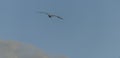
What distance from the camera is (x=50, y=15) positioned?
132375 millimetres

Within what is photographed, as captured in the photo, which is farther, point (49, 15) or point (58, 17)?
point (49, 15)

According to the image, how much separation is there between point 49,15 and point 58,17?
16.2 meters

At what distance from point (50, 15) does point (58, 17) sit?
16204mm

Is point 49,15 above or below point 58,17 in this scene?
above

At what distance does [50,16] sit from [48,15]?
1.52 metres

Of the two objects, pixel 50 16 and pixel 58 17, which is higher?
pixel 50 16

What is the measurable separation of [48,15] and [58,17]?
51.9ft

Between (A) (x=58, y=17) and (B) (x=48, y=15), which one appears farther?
(B) (x=48, y=15)

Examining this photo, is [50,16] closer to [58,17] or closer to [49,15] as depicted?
[49,15]

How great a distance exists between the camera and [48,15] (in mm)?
131625

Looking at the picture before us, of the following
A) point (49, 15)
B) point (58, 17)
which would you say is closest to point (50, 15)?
point (49, 15)

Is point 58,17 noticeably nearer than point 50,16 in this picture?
Yes

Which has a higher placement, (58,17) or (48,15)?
(48,15)

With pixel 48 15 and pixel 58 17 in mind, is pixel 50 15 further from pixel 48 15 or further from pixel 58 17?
pixel 58 17
